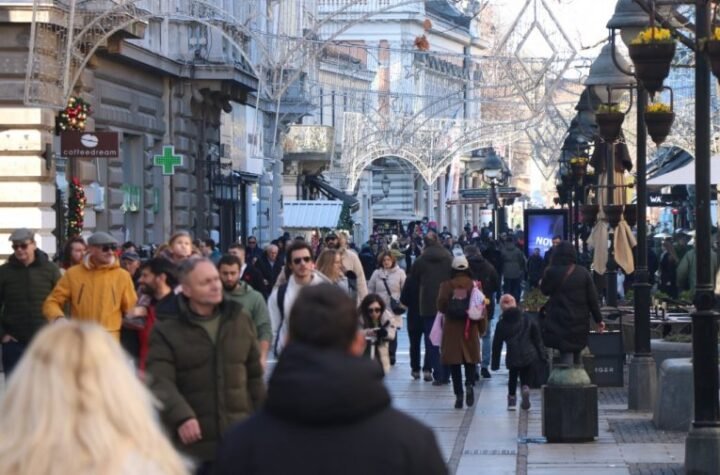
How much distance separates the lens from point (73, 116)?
26547mm

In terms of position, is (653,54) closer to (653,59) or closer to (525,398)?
(653,59)

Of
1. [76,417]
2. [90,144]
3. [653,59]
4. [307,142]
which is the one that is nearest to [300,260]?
[653,59]

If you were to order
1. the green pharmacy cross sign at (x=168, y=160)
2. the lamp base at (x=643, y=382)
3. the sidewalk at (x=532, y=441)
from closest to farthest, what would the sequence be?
the sidewalk at (x=532, y=441) < the lamp base at (x=643, y=382) < the green pharmacy cross sign at (x=168, y=160)

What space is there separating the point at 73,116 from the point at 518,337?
32.4ft

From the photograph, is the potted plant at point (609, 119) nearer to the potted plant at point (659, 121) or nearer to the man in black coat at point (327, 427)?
the potted plant at point (659, 121)

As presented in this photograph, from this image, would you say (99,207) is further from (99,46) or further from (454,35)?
(454,35)

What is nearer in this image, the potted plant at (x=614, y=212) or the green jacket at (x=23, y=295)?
the green jacket at (x=23, y=295)

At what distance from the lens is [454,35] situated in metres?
117

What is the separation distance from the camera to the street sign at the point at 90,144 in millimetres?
24266

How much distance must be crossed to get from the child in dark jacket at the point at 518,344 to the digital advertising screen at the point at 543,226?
848 inches

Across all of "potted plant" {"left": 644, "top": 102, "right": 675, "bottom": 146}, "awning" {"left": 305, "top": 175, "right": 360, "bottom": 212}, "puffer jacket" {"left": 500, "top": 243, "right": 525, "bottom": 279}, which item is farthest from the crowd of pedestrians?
"awning" {"left": 305, "top": 175, "right": 360, "bottom": 212}

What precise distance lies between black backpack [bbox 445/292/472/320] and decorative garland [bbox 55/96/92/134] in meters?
8.70

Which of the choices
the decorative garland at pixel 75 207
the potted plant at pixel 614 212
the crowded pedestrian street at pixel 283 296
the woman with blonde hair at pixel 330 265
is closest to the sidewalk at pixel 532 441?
the crowded pedestrian street at pixel 283 296

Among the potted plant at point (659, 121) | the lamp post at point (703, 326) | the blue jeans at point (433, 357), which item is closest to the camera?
the lamp post at point (703, 326)
